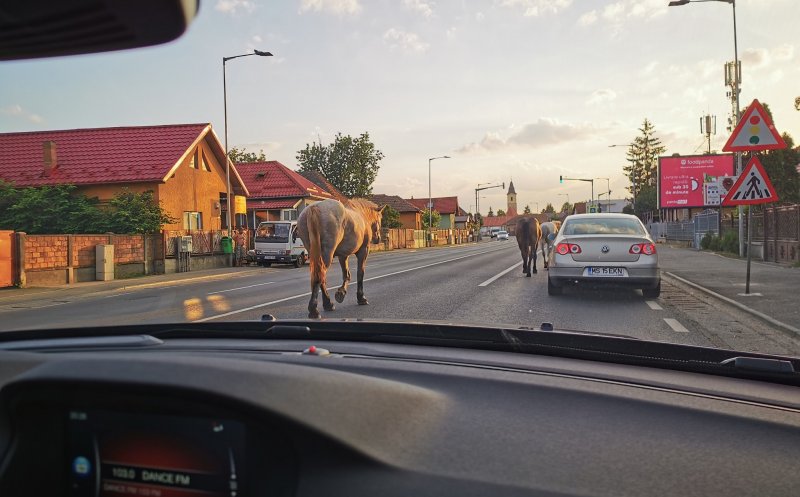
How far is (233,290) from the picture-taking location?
15352 mm

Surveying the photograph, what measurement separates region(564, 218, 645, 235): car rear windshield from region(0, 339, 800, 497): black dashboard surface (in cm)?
1024

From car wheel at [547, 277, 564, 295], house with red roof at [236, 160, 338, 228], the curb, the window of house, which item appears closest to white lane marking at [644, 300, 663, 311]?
the curb

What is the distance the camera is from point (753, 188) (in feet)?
35.6

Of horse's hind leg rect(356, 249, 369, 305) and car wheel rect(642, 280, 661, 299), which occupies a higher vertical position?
horse's hind leg rect(356, 249, 369, 305)

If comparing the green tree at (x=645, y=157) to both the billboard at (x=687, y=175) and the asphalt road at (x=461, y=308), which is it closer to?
the billboard at (x=687, y=175)

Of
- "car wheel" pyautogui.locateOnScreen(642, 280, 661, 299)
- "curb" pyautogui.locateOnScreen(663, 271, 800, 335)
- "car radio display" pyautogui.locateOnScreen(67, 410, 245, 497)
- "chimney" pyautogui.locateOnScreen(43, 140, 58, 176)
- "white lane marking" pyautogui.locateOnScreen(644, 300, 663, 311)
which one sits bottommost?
"white lane marking" pyautogui.locateOnScreen(644, 300, 663, 311)

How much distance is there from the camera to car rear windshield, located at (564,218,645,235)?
37.7 feet

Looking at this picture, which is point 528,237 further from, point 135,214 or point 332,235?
point 135,214

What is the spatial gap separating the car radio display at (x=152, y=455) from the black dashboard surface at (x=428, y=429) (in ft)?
0.10

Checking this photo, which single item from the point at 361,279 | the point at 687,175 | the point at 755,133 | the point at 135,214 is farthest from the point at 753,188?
the point at 687,175

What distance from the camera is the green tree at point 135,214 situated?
24.7 metres

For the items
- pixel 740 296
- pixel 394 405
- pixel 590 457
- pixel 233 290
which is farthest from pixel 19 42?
pixel 233 290

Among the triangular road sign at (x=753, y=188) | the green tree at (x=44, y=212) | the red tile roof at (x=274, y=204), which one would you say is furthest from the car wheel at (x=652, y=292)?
the red tile roof at (x=274, y=204)

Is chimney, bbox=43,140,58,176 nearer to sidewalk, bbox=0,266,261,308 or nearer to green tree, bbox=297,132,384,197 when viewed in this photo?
sidewalk, bbox=0,266,261,308
